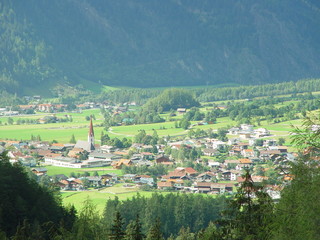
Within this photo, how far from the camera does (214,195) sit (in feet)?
161

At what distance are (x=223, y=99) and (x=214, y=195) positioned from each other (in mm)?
77423

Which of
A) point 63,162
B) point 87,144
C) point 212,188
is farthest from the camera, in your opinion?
point 87,144

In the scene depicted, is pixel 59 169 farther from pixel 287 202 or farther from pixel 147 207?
pixel 287 202

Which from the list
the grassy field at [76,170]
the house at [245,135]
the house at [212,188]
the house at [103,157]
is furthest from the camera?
the house at [245,135]

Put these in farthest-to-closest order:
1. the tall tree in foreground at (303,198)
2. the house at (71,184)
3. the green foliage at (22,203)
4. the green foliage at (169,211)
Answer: the house at (71,184)
the green foliage at (169,211)
the green foliage at (22,203)
the tall tree in foreground at (303,198)

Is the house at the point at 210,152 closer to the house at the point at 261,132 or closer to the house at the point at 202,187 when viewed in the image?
the house at the point at 261,132

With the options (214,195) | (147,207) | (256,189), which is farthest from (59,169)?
(256,189)

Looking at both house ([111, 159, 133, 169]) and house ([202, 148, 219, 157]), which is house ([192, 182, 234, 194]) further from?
house ([202, 148, 219, 157])

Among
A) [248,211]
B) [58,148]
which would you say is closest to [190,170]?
[58,148]

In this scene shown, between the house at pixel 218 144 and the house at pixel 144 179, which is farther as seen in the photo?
the house at pixel 218 144

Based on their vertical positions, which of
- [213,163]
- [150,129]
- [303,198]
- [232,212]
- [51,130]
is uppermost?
[51,130]

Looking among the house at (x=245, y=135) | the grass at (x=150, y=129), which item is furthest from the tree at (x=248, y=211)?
the grass at (x=150, y=129)

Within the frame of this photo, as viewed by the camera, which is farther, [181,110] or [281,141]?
[181,110]

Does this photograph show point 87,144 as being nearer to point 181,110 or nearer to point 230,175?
point 230,175
